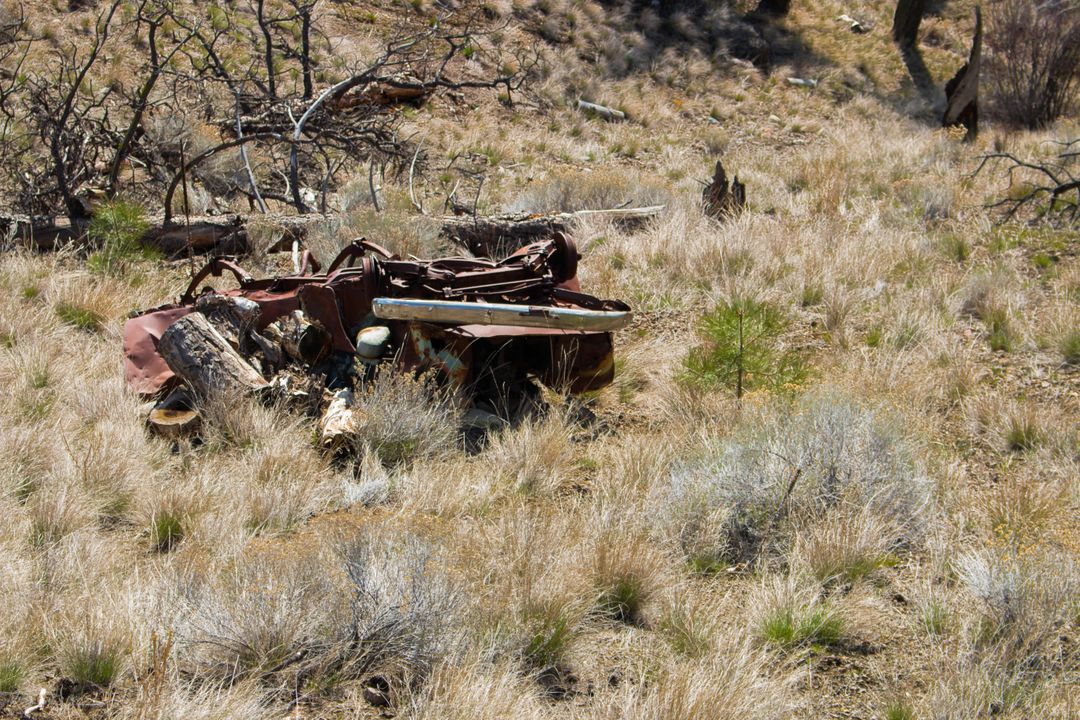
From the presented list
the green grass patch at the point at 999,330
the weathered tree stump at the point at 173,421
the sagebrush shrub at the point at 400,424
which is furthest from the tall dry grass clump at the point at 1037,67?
the weathered tree stump at the point at 173,421

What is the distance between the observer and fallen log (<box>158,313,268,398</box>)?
497 centimetres

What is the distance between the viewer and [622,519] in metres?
4.01

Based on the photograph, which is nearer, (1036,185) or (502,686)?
(502,686)

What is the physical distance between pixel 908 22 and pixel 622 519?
2546 centimetres

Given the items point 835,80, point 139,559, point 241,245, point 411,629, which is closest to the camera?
point 411,629

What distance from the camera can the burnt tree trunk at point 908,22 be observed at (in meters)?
25.5

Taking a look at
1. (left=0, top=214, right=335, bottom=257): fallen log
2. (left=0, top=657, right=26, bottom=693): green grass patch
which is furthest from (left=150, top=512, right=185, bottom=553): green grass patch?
(left=0, top=214, right=335, bottom=257): fallen log

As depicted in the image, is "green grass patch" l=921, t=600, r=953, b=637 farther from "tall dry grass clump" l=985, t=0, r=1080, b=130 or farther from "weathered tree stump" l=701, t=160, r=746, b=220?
"tall dry grass clump" l=985, t=0, r=1080, b=130

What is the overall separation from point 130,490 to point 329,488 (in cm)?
86

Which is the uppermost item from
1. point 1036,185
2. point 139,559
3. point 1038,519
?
point 1036,185

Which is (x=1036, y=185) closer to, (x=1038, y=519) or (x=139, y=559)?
(x=1038, y=519)

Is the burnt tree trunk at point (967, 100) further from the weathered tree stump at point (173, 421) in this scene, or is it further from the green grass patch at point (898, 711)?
the green grass patch at point (898, 711)

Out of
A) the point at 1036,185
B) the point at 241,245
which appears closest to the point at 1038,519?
the point at 241,245

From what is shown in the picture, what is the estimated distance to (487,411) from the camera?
17.6ft
